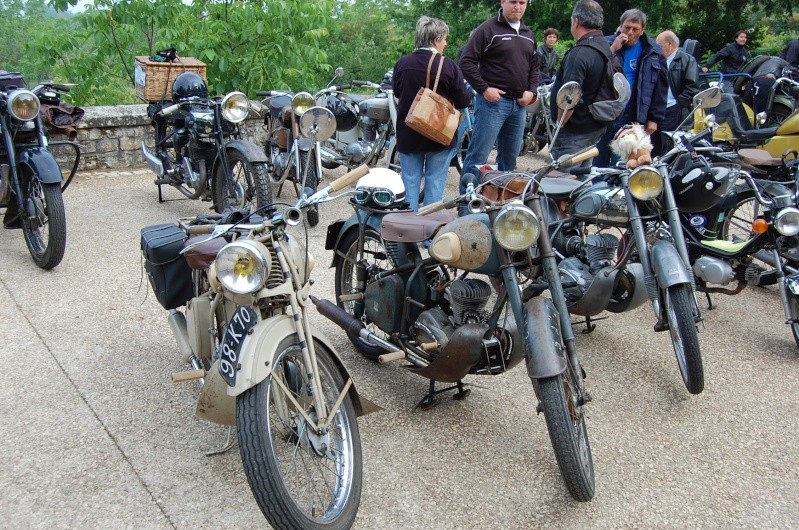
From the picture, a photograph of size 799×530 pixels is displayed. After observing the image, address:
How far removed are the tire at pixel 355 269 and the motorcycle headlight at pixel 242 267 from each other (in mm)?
1374

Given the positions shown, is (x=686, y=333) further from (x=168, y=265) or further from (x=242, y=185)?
(x=242, y=185)

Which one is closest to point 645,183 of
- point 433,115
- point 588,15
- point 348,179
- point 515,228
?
point 515,228

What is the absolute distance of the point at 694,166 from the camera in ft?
13.9

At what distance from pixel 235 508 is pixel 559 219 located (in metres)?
2.38

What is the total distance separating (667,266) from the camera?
3.73 m

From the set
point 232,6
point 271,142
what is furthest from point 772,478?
point 232,6

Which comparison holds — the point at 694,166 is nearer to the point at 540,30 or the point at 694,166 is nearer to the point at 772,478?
the point at 772,478

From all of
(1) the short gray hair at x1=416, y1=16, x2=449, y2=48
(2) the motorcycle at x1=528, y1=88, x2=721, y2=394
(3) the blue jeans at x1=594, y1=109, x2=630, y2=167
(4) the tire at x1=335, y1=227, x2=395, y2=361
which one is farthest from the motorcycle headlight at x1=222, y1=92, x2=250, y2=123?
(3) the blue jeans at x1=594, y1=109, x2=630, y2=167

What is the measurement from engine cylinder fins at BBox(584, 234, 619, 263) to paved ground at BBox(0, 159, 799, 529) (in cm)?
53

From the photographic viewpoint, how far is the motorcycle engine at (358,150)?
748 cm

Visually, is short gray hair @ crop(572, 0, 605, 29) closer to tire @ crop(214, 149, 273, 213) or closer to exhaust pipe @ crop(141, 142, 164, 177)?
tire @ crop(214, 149, 273, 213)

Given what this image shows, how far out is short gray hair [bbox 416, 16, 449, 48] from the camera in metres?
5.54

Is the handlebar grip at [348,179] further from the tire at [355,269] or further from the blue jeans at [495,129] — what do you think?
the blue jeans at [495,129]

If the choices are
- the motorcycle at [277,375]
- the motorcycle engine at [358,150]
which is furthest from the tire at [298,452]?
the motorcycle engine at [358,150]
